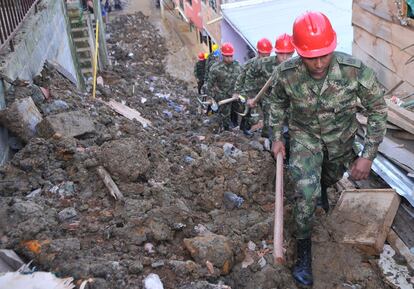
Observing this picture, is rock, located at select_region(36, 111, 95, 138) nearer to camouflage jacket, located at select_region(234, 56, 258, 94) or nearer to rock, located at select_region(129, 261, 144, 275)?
rock, located at select_region(129, 261, 144, 275)

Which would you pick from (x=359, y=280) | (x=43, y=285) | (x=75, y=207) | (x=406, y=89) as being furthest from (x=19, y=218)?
(x=406, y=89)

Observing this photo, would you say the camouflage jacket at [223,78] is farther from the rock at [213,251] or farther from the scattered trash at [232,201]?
the rock at [213,251]

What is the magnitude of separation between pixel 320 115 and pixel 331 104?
0.44 ft

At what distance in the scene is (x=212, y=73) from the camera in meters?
9.09

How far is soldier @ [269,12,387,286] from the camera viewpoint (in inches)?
131

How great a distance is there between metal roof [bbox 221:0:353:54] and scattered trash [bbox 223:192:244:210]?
5.32 meters

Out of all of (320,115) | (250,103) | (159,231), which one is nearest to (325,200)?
(320,115)

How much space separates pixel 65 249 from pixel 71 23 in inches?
377

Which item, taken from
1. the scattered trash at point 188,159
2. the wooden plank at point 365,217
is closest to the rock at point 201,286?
the wooden plank at point 365,217

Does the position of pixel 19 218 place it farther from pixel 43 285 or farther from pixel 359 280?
pixel 359 280

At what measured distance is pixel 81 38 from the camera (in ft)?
38.7

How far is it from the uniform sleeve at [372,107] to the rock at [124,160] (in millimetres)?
2257

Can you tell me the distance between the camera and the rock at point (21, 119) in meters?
4.81

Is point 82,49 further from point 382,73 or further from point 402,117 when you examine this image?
point 402,117
